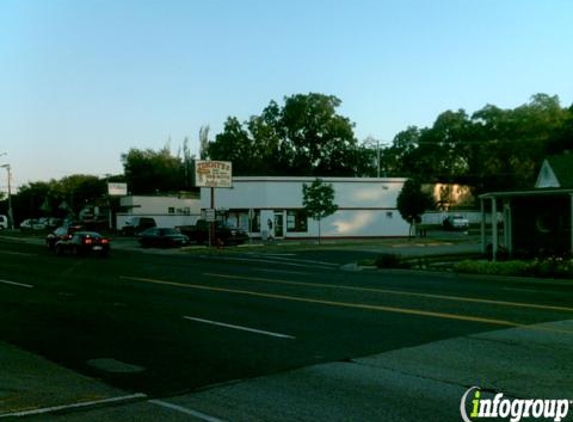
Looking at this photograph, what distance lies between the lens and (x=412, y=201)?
174ft

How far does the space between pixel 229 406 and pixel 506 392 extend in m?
2.96

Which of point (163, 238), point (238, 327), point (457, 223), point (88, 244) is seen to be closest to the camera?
point (238, 327)

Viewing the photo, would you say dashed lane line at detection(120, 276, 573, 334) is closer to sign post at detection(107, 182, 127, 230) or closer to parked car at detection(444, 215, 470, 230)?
parked car at detection(444, 215, 470, 230)

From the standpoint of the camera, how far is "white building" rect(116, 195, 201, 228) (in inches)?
2692

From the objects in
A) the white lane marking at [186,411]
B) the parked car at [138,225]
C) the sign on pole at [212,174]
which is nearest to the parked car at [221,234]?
the sign on pole at [212,174]

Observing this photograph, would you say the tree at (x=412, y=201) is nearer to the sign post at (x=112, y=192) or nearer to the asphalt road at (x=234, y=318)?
the asphalt road at (x=234, y=318)

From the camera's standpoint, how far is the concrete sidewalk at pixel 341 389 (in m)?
6.79

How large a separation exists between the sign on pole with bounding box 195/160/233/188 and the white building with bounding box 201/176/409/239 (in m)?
8.02

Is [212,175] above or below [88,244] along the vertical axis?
above

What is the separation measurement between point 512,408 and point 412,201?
154 feet

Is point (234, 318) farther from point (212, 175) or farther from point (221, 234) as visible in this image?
point (212, 175)

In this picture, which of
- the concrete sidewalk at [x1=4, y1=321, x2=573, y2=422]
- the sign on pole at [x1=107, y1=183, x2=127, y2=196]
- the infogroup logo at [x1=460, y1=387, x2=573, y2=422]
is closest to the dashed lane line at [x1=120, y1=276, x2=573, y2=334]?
the concrete sidewalk at [x1=4, y1=321, x2=573, y2=422]

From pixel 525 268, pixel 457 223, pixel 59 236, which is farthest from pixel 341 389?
pixel 457 223

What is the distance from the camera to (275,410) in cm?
688
